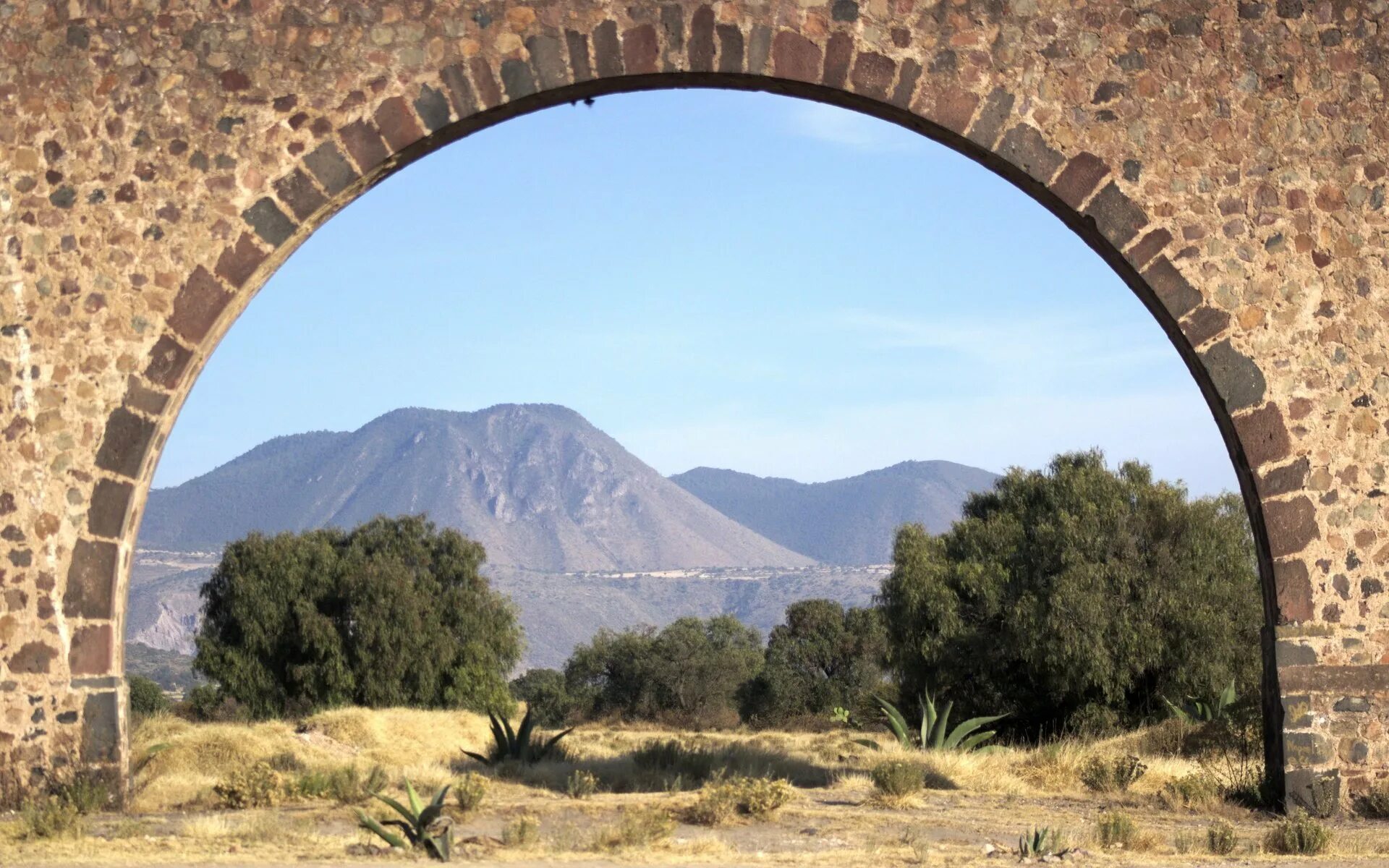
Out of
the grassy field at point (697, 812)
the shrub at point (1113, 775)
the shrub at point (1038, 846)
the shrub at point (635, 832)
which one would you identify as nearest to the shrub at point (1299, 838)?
the grassy field at point (697, 812)

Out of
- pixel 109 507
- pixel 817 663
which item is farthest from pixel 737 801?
pixel 817 663

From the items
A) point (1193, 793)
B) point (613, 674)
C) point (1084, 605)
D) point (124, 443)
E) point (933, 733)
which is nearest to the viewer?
point (124, 443)

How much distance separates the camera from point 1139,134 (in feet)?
26.1

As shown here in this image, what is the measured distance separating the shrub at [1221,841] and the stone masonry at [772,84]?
105 centimetres

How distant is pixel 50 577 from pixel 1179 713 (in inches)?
364

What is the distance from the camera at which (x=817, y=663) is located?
3275cm

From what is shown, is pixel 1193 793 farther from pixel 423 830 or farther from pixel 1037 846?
pixel 423 830

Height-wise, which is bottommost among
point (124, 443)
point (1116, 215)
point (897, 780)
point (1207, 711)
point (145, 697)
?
point (145, 697)

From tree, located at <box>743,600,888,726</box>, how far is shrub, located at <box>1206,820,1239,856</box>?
76.0ft

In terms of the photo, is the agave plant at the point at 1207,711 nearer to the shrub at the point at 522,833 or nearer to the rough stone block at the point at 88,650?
the shrub at the point at 522,833

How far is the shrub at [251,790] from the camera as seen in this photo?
8.39m

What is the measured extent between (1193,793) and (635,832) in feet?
11.1

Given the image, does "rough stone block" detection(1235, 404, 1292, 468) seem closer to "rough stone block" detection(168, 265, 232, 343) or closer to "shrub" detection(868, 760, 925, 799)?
"shrub" detection(868, 760, 925, 799)

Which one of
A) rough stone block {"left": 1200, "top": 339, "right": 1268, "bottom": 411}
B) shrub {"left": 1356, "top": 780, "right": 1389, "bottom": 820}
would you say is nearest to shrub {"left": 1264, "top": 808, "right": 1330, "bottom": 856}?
shrub {"left": 1356, "top": 780, "right": 1389, "bottom": 820}
